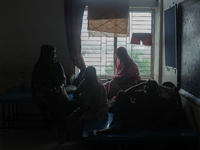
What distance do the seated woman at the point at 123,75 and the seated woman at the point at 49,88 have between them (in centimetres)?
114

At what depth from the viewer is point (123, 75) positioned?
16.5ft

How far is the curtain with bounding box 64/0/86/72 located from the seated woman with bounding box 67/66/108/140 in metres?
1.55

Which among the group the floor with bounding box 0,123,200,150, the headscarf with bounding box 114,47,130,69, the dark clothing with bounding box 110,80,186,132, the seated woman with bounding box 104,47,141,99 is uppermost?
the headscarf with bounding box 114,47,130,69

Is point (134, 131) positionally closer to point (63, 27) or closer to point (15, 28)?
point (63, 27)

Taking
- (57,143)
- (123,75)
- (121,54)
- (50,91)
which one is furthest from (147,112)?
(121,54)

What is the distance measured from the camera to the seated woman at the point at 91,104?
3480 millimetres

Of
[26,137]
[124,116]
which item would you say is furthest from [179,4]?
[26,137]

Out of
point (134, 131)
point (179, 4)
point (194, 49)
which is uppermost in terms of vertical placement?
point (179, 4)

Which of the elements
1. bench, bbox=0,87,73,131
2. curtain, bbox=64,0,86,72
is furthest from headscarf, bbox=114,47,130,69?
bench, bbox=0,87,73,131

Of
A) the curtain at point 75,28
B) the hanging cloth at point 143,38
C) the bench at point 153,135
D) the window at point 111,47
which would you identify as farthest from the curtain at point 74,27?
the bench at point 153,135

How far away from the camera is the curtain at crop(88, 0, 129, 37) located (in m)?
5.08

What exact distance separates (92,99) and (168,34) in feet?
5.91

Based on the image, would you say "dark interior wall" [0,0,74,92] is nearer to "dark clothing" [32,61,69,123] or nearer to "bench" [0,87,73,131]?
"bench" [0,87,73,131]

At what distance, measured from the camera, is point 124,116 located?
328cm
